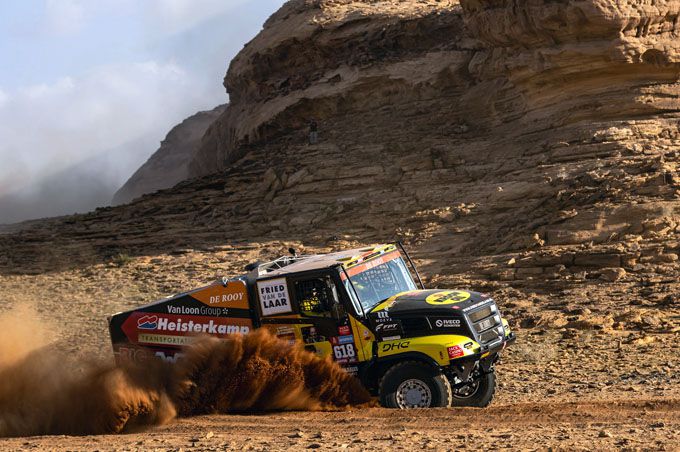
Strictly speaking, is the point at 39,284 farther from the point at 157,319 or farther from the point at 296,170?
the point at 157,319

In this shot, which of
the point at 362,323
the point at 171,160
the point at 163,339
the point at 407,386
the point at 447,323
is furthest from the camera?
the point at 171,160

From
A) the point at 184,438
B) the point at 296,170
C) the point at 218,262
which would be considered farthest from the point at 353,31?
the point at 184,438

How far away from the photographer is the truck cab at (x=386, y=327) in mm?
12289

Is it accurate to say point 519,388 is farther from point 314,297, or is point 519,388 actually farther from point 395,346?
point 314,297

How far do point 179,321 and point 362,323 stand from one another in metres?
2.43

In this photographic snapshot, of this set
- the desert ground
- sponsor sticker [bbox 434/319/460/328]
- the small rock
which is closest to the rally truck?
sponsor sticker [bbox 434/319/460/328]

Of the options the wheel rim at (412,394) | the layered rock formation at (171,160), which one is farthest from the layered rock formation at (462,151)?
the layered rock formation at (171,160)

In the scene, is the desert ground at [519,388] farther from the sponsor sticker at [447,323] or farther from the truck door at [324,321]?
the sponsor sticker at [447,323]

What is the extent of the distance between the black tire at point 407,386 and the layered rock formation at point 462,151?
9.96m

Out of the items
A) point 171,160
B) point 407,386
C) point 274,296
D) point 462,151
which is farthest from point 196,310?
point 171,160

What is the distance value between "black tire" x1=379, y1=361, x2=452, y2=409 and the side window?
3.52ft

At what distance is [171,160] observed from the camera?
2601 inches

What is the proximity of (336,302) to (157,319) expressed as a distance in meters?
2.46

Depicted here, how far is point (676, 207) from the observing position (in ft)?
74.5
